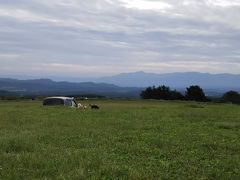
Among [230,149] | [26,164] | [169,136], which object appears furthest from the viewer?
[169,136]

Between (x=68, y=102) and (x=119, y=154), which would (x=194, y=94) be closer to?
(x=68, y=102)

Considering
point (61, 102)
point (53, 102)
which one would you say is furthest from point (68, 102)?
point (53, 102)

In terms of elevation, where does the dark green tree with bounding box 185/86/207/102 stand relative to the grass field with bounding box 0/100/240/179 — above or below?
above

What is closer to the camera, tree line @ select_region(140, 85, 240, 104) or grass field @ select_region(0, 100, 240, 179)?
grass field @ select_region(0, 100, 240, 179)

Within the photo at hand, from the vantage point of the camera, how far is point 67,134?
1518cm

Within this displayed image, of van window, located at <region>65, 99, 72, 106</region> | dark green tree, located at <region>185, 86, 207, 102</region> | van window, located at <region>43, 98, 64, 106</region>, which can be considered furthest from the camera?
dark green tree, located at <region>185, 86, 207, 102</region>

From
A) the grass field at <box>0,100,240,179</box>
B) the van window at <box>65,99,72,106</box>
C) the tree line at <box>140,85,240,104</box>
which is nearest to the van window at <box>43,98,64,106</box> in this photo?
the van window at <box>65,99,72,106</box>


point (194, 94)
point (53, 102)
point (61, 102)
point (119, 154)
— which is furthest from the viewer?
point (194, 94)

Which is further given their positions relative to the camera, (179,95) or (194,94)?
(179,95)

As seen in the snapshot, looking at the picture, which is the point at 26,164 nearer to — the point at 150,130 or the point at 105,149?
the point at 105,149

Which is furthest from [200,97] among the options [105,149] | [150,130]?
[105,149]

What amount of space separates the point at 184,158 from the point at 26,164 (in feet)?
10.9

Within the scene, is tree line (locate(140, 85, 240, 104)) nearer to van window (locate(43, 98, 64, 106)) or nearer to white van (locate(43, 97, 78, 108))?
van window (locate(43, 98, 64, 106))

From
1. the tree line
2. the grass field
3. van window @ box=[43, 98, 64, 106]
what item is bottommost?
the grass field
